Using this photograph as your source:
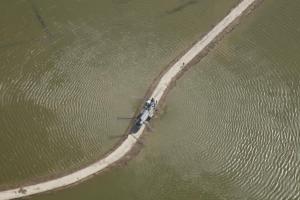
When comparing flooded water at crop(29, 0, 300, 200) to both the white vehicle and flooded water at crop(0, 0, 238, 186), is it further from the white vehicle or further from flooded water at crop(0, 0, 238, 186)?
flooded water at crop(0, 0, 238, 186)

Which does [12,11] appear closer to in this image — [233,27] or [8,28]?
[8,28]

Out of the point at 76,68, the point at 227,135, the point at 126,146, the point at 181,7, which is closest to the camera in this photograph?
the point at 126,146

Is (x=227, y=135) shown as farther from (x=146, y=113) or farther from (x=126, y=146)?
(x=126, y=146)

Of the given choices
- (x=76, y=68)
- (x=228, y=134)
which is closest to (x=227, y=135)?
(x=228, y=134)

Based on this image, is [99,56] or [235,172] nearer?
[235,172]

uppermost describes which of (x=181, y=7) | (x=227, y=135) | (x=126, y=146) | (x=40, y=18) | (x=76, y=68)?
(x=40, y=18)

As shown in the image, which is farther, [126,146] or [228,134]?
[228,134]

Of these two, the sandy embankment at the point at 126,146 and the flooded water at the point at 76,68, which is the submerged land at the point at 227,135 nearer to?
the sandy embankment at the point at 126,146

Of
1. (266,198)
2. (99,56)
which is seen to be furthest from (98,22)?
(266,198)
